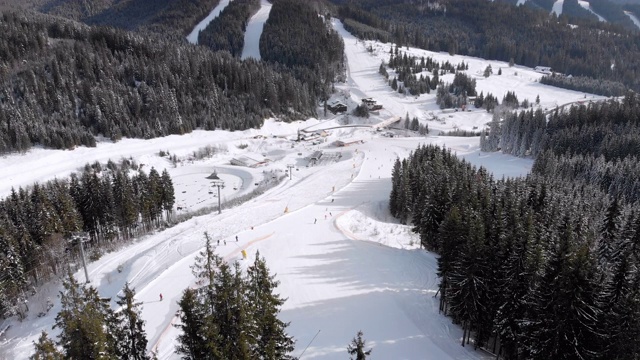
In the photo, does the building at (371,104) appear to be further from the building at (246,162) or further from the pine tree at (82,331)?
the pine tree at (82,331)

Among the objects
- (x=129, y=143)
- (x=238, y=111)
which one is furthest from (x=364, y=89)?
(x=129, y=143)

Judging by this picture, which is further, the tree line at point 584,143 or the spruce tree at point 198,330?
the tree line at point 584,143

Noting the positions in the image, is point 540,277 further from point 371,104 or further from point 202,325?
point 371,104

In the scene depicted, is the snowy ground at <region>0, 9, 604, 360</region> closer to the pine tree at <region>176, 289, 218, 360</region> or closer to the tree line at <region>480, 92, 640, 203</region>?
the tree line at <region>480, 92, 640, 203</region>

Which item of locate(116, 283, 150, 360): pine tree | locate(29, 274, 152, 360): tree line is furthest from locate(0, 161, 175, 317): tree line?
locate(29, 274, 152, 360): tree line

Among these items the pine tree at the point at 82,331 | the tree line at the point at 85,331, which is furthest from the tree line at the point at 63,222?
the pine tree at the point at 82,331

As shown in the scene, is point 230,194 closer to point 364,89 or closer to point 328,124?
point 328,124

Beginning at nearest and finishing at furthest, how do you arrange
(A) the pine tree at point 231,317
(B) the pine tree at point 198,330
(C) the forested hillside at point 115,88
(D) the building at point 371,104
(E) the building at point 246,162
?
(B) the pine tree at point 198,330
(A) the pine tree at point 231,317
(C) the forested hillside at point 115,88
(E) the building at point 246,162
(D) the building at point 371,104
